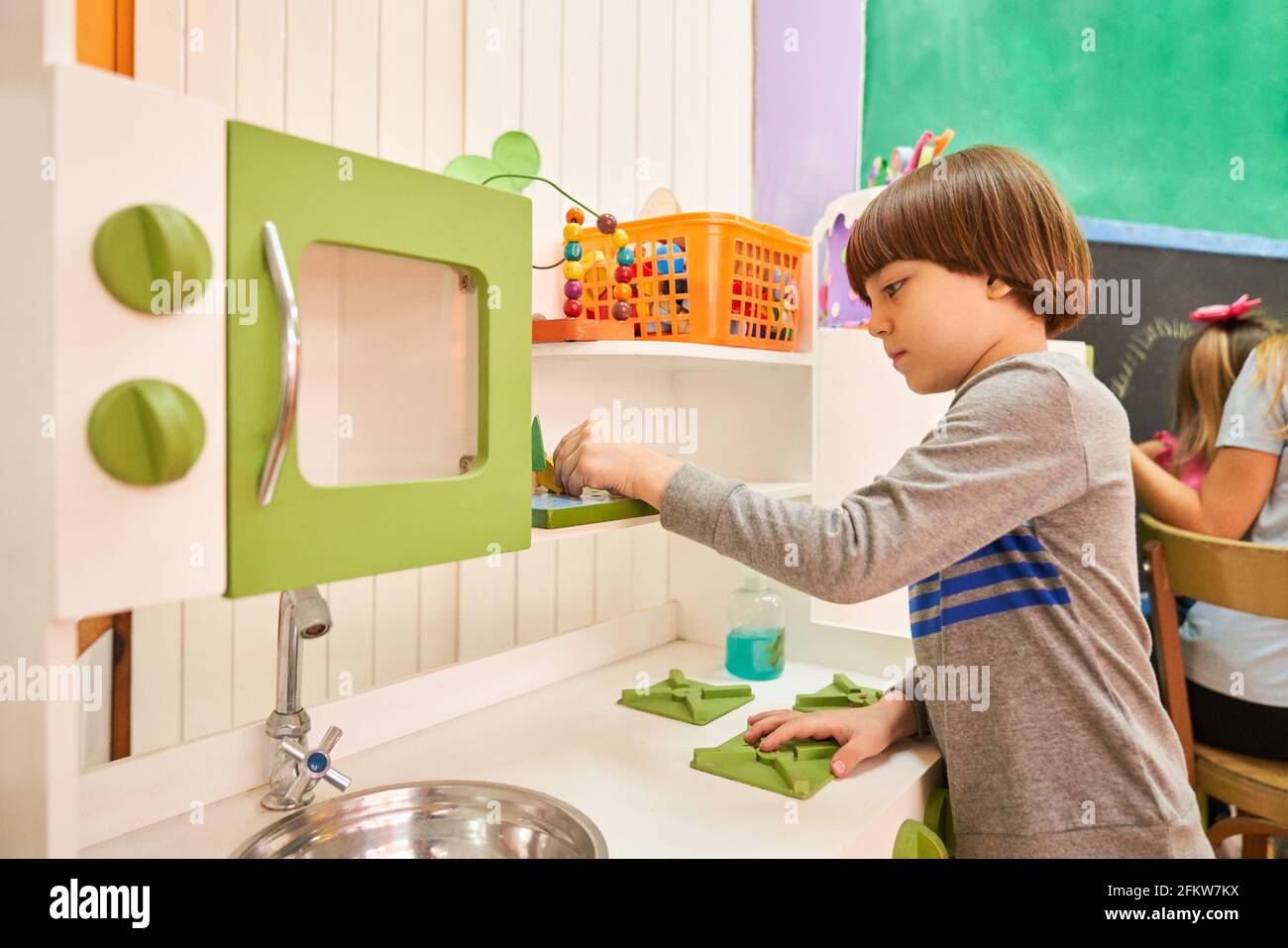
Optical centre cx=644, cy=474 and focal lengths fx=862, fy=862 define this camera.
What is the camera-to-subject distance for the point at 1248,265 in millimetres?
1642

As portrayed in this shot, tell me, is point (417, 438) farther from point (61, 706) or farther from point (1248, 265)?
point (1248, 265)

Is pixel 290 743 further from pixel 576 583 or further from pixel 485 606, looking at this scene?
pixel 576 583

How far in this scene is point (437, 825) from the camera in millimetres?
1002

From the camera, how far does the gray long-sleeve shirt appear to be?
2.97 feet

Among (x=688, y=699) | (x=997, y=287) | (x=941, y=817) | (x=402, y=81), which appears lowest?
(x=941, y=817)

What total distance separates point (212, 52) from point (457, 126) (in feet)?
1.24

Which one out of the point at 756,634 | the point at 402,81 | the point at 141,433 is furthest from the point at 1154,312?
the point at 141,433

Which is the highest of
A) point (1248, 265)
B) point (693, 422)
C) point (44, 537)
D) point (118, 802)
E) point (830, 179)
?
point (830, 179)

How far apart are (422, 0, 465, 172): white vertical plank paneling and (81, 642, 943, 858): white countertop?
859 millimetres

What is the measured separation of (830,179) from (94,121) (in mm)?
1557

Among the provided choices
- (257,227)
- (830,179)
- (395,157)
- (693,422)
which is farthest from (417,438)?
(830,179)

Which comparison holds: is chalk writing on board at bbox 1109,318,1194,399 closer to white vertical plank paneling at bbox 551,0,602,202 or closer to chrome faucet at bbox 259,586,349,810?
white vertical plank paneling at bbox 551,0,602,202

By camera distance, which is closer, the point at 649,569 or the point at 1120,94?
the point at 1120,94

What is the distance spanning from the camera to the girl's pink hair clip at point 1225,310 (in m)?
1.65
